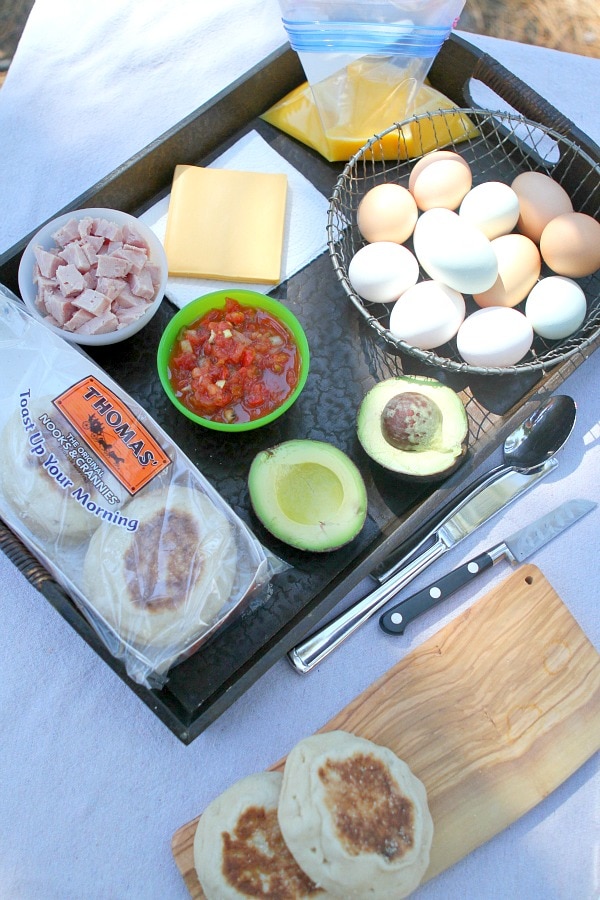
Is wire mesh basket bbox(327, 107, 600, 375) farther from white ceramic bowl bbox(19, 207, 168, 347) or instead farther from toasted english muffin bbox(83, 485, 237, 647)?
toasted english muffin bbox(83, 485, 237, 647)

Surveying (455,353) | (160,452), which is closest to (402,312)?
(455,353)

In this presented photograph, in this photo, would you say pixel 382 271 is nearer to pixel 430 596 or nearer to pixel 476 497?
pixel 476 497

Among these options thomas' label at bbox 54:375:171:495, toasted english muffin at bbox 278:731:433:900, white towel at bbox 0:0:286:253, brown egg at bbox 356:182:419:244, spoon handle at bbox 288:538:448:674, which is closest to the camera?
toasted english muffin at bbox 278:731:433:900

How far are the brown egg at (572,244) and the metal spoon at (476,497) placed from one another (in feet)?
0.77

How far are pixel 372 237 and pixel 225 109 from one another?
0.43 meters

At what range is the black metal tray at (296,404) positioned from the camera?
102cm

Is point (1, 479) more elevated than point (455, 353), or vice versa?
point (1, 479)

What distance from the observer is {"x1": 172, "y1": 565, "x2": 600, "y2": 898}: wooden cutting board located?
0.99m

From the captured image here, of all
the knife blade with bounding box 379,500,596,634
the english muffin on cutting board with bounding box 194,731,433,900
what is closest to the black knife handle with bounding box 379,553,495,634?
the knife blade with bounding box 379,500,596,634

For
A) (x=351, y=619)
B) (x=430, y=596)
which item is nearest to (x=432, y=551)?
(x=430, y=596)

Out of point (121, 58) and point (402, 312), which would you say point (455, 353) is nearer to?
point (402, 312)

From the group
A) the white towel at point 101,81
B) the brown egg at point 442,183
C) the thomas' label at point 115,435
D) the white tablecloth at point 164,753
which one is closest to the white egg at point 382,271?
the brown egg at point 442,183

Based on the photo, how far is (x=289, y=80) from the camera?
1.37m

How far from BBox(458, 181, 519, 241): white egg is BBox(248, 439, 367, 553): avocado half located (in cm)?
51
